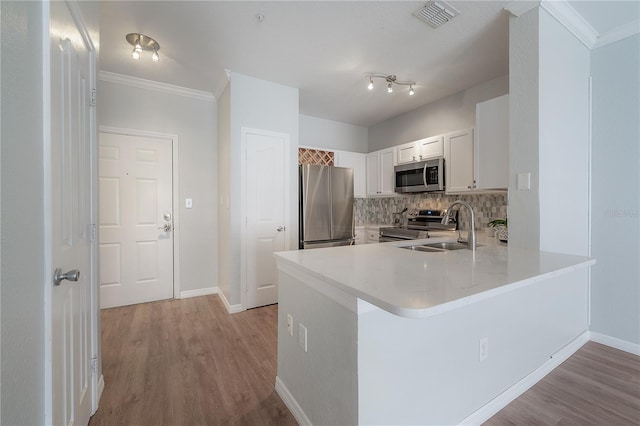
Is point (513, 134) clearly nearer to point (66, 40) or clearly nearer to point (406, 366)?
point (406, 366)

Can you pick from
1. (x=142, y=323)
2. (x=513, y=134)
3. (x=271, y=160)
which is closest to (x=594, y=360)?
(x=513, y=134)

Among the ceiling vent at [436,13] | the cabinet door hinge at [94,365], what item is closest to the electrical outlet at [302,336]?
the cabinet door hinge at [94,365]

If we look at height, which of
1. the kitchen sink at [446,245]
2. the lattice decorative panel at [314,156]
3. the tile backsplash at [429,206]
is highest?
the lattice decorative panel at [314,156]

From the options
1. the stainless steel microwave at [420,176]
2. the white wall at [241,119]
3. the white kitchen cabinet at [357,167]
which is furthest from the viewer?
the white kitchen cabinet at [357,167]

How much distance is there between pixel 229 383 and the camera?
1.81 meters

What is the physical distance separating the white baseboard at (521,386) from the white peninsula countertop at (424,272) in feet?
2.58

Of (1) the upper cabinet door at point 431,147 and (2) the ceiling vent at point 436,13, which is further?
(1) the upper cabinet door at point 431,147

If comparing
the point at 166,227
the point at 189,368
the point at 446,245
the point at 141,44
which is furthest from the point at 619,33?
the point at 166,227

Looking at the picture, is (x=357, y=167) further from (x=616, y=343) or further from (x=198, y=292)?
(x=616, y=343)

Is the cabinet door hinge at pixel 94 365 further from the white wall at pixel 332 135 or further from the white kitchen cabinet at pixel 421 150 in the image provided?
the white kitchen cabinet at pixel 421 150

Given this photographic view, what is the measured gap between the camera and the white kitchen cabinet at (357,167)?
4.44 metres

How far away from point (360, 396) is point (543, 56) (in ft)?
7.98

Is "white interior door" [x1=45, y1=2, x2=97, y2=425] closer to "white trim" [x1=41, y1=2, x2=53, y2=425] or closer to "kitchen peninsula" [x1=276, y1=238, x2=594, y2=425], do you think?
"white trim" [x1=41, y1=2, x2=53, y2=425]

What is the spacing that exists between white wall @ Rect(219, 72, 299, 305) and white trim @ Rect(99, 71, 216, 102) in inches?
28.6
